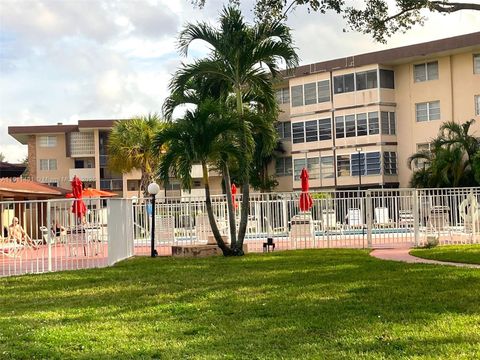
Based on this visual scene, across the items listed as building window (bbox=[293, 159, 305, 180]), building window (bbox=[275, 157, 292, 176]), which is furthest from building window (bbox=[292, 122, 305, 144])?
building window (bbox=[275, 157, 292, 176])

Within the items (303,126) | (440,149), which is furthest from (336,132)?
(440,149)

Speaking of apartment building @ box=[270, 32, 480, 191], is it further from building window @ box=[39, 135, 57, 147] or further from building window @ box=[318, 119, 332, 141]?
building window @ box=[39, 135, 57, 147]

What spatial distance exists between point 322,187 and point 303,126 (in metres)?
4.40

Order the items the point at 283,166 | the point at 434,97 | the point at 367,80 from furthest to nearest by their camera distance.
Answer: the point at 283,166, the point at 367,80, the point at 434,97

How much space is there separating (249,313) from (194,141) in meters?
8.90

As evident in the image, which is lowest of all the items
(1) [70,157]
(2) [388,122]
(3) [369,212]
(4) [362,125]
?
(3) [369,212]

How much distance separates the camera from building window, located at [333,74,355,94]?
42438 millimetres

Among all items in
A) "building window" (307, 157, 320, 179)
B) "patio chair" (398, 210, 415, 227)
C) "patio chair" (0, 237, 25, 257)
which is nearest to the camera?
"patio chair" (0, 237, 25, 257)

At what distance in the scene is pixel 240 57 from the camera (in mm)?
17297

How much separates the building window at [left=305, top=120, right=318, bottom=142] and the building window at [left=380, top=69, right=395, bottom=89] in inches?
206

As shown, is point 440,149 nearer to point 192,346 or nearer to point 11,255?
point 11,255

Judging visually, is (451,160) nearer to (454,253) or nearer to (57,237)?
(454,253)

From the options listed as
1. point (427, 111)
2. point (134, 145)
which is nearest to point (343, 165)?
point (427, 111)

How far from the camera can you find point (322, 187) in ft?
144
